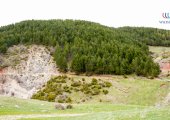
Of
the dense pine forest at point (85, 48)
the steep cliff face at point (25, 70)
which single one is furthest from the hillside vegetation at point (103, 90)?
the dense pine forest at point (85, 48)

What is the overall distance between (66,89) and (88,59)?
2466cm

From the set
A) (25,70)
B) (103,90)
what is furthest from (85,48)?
(103,90)

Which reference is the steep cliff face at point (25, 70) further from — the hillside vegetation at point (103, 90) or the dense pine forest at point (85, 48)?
the hillside vegetation at point (103, 90)

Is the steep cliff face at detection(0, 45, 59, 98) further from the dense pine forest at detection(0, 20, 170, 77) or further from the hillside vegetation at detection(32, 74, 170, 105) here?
the hillside vegetation at detection(32, 74, 170, 105)

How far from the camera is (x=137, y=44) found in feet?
514

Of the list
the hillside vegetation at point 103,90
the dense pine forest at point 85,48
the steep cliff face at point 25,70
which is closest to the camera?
the hillside vegetation at point 103,90

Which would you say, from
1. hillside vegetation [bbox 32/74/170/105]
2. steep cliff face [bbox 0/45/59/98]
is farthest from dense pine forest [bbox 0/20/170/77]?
hillside vegetation [bbox 32/74/170/105]

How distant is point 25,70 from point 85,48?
19648mm

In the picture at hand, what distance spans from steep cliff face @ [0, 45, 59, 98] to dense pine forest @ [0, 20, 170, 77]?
339 cm

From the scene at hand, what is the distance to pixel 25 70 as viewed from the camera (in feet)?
412

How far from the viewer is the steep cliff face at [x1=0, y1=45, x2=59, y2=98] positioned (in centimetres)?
11041

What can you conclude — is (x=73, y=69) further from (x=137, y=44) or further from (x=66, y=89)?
(x=137, y=44)

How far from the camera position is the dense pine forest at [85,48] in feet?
389

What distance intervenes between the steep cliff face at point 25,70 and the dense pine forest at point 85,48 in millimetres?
3391
